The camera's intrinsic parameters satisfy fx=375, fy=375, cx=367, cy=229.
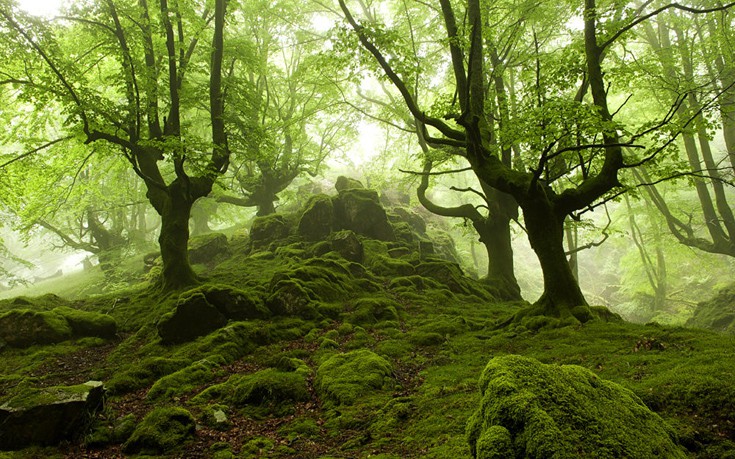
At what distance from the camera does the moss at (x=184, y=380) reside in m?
7.15

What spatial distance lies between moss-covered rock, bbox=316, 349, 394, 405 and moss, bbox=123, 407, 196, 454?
2218mm

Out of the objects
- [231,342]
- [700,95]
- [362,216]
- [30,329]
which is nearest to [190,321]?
[231,342]

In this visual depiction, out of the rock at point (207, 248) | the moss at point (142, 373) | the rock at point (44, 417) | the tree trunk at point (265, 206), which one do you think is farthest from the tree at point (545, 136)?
the tree trunk at point (265, 206)

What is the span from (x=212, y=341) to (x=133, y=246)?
19.0m

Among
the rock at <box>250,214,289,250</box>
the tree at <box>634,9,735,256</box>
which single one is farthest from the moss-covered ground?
the tree at <box>634,9,735,256</box>

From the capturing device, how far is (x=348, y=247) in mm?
Answer: 17734

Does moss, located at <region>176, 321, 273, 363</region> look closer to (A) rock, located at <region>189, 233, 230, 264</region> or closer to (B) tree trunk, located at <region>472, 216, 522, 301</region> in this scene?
(B) tree trunk, located at <region>472, 216, 522, 301</region>

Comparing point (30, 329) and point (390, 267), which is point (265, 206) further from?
point (30, 329)

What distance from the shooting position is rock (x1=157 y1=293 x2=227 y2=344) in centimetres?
990

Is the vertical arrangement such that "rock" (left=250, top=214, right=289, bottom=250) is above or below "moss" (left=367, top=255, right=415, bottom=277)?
above

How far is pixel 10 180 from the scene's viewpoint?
12.7 meters

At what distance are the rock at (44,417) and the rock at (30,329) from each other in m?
5.71

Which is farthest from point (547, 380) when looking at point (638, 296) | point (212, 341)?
point (638, 296)

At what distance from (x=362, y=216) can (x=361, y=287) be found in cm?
669
